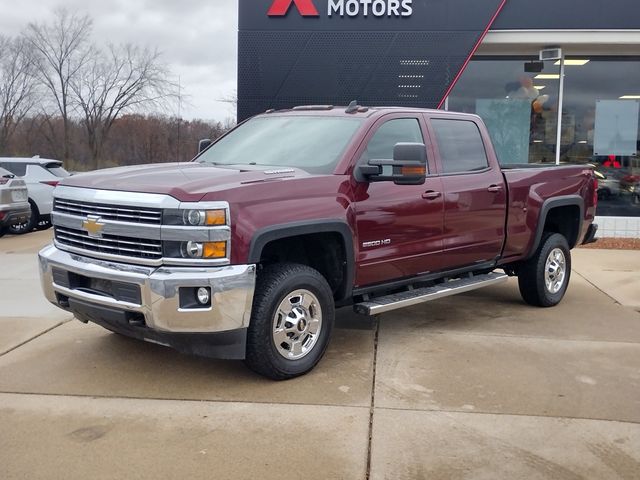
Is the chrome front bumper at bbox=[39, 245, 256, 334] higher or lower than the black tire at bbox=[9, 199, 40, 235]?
higher

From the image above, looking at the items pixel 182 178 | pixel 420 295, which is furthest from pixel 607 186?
pixel 182 178

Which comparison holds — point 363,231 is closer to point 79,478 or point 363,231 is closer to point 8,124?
point 79,478

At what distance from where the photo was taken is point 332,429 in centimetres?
390

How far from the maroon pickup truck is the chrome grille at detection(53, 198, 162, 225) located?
1 cm

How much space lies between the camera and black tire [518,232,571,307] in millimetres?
6914

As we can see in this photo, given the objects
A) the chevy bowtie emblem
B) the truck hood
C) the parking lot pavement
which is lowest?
the parking lot pavement

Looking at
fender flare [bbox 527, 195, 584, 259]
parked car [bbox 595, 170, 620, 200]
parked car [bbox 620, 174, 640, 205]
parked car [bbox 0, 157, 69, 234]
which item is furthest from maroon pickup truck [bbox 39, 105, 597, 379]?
parked car [bbox 0, 157, 69, 234]

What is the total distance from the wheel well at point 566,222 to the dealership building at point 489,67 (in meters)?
5.39

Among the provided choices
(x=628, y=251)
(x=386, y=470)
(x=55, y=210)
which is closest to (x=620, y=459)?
(x=386, y=470)

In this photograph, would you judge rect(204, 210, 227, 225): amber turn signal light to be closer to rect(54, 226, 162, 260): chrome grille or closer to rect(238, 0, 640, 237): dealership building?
rect(54, 226, 162, 260): chrome grille

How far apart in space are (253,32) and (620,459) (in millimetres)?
10654

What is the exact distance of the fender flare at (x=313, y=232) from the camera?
169 inches

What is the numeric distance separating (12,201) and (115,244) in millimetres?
8826

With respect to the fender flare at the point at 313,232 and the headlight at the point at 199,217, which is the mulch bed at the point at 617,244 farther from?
the headlight at the point at 199,217
